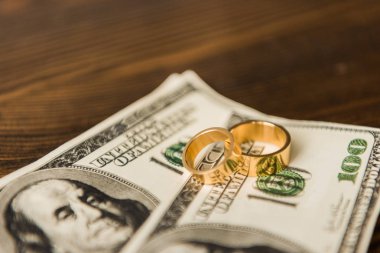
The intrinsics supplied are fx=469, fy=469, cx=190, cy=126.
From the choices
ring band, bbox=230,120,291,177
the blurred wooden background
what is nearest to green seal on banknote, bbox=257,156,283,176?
ring band, bbox=230,120,291,177

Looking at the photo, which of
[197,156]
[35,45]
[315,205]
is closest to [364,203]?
[315,205]

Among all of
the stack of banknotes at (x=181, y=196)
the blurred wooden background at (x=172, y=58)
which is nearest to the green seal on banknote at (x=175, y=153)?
the stack of banknotes at (x=181, y=196)

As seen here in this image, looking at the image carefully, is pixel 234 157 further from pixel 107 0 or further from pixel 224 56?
pixel 107 0

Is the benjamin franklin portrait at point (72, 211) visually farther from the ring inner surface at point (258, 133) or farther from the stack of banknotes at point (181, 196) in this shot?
the ring inner surface at point (258, 133)

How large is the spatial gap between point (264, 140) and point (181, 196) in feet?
0.45

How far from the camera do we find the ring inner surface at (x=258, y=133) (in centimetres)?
53

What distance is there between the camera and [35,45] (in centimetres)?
76

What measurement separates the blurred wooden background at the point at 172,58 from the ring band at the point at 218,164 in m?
0.10

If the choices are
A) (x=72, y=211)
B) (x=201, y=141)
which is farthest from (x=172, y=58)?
(x=72, y=211)

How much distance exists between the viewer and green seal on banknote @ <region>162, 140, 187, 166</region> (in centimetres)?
52

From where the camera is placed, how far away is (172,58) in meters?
0.71

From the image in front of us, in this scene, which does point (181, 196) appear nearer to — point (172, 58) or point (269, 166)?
point (269, 166)

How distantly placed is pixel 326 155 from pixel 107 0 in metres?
0.55

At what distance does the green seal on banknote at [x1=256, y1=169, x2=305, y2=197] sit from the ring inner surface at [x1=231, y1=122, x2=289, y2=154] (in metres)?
0.05
